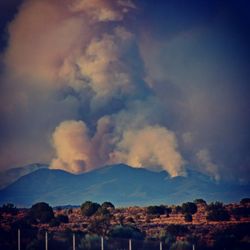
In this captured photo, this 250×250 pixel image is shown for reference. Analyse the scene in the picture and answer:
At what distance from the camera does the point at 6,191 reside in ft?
123

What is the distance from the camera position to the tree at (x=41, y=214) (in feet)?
99.4

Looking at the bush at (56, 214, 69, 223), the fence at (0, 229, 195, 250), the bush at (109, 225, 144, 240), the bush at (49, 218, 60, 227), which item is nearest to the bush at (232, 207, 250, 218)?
the bush at (109, 225, 144, 240)

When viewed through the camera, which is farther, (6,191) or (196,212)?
(6,191)

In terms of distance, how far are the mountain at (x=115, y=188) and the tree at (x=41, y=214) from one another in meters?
4.25

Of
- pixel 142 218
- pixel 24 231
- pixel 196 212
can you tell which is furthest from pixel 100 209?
pixel 24 231

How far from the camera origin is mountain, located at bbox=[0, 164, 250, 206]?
121 ft

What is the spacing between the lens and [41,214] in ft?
101

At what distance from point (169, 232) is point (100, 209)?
6.36 meters

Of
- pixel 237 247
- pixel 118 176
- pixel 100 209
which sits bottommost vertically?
pixel 237 247

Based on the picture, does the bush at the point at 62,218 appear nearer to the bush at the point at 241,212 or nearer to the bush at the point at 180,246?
the bush at the point at 241,212

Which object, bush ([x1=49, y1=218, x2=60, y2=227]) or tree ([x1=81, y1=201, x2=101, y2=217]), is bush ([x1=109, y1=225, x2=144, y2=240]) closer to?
bush ([x1=49, y1=218, x2=60, y2=227])

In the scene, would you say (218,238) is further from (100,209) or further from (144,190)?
(144,190)

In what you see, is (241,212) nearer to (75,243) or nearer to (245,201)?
(245,201)

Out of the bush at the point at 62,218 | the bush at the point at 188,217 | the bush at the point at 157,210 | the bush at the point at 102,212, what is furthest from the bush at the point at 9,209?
the bush at the point at 188,217
